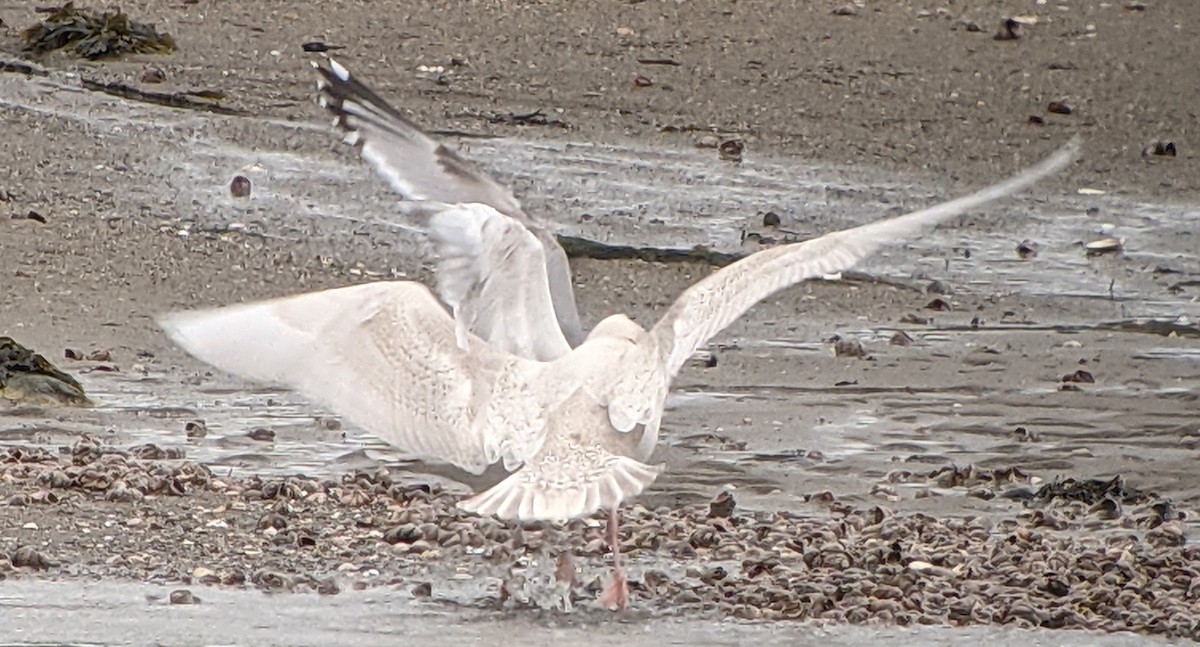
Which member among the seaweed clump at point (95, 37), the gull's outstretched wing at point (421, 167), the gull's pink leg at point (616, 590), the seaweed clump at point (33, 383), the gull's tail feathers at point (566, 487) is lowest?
the gull's pink leg at point (616, 590)

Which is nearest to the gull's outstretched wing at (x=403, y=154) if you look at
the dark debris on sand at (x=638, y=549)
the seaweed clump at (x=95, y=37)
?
the dark debris on sand at (x=638, y=549)

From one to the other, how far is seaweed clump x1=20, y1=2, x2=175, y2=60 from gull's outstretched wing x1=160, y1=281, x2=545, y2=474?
7908mm

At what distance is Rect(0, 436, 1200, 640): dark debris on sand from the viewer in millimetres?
7031

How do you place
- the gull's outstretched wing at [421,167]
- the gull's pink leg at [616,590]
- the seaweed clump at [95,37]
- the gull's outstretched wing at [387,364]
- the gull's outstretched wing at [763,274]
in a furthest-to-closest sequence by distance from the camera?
the seaweed clump at [95,37]
the gull's outstretched wing at [421,167]
the gull's outstretched wing at [763,274]
the gull's outstretched wing at [387,364]
the gull's pink leg at [616,590]

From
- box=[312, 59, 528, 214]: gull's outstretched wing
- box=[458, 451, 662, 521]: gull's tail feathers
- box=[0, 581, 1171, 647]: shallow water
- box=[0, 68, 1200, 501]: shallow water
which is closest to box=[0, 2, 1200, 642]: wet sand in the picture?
box=[0, 68, 1200, 501]: shallow water

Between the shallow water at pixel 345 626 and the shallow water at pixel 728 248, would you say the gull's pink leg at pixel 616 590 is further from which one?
the shallow water at pixel 728 248

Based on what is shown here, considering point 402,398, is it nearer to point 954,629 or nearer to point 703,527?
point 703,527

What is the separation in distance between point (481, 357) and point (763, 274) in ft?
2.98

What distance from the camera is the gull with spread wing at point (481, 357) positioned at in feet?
23.2

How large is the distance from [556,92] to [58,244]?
386 cm

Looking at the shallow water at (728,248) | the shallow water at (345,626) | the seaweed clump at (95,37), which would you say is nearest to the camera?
the shallow water at (345,626)

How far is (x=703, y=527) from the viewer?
7.80 meters

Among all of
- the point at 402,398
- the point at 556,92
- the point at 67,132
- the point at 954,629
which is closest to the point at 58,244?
the point at 67,132

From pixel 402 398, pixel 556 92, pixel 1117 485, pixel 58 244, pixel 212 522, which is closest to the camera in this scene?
pixel 402 398
